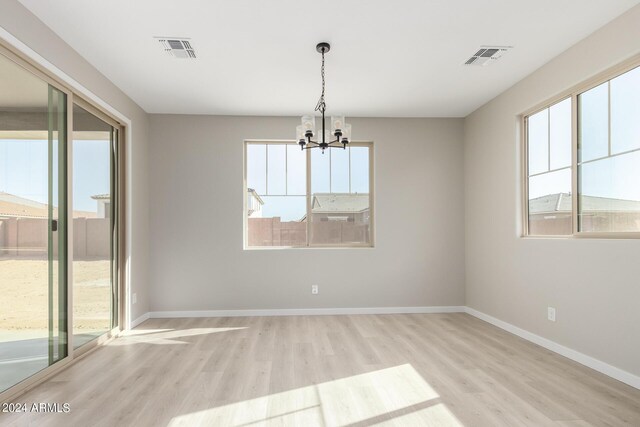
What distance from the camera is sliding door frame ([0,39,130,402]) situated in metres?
2.63

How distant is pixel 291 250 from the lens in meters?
5.12

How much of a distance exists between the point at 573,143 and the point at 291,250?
3.40 m

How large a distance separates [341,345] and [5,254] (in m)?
2.82

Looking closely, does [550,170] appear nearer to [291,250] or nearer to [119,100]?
[291,250]

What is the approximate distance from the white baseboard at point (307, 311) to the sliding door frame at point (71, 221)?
30.2 inches

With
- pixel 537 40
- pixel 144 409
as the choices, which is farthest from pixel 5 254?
pixel 537 40

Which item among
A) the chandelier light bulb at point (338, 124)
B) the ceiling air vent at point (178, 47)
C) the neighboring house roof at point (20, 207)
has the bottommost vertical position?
the neighboring house roof at point (20, 207)

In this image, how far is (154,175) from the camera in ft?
16.5

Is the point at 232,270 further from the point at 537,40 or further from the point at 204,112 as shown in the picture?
the point at 537,40

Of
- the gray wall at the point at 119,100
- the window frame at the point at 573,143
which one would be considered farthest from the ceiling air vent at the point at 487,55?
the gray wall at the point at 119,100

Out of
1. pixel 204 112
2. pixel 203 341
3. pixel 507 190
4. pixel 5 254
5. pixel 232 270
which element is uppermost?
pixel 204 112

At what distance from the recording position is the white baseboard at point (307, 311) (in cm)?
497

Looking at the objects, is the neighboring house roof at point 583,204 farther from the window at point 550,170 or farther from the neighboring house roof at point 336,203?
the neighboring house roof at point 336,203

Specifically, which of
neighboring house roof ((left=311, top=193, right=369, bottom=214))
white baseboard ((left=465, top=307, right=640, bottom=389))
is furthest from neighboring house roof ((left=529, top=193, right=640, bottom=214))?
neighboring house roof ((left=311, top=193, right=369, bottom=214))
